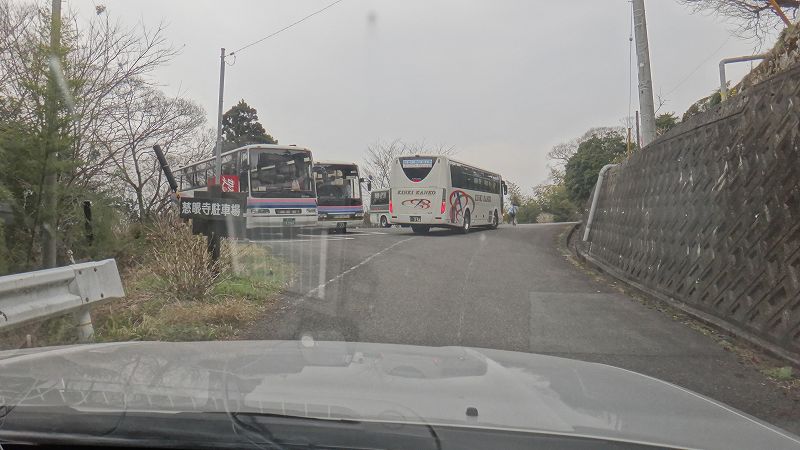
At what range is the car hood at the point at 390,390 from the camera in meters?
1.91

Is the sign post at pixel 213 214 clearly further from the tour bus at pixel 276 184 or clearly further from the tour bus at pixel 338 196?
the tour bus at pixel 338 196

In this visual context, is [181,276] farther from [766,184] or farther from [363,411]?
[766,184]

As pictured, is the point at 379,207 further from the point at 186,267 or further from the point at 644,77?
the point at 186,267

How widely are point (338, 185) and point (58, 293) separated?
19.7m

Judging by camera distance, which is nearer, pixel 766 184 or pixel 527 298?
pixel 766 184

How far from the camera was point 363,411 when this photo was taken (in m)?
1.93

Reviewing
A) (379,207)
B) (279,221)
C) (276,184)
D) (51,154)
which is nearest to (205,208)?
(51,154)

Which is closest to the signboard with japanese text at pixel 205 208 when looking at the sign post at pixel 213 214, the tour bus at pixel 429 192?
the sign post at pixel 213 214

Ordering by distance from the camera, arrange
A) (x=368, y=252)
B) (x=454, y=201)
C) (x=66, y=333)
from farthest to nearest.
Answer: (x=454, y=201)
(x=368, y=252)
(x=66, y=333)

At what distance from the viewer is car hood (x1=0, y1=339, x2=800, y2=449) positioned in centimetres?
191

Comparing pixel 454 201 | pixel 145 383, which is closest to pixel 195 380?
pixel 145 383

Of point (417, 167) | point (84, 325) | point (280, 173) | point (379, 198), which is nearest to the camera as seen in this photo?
point (84, 325)

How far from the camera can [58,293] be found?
4.86 m

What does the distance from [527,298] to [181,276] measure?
5.07m
